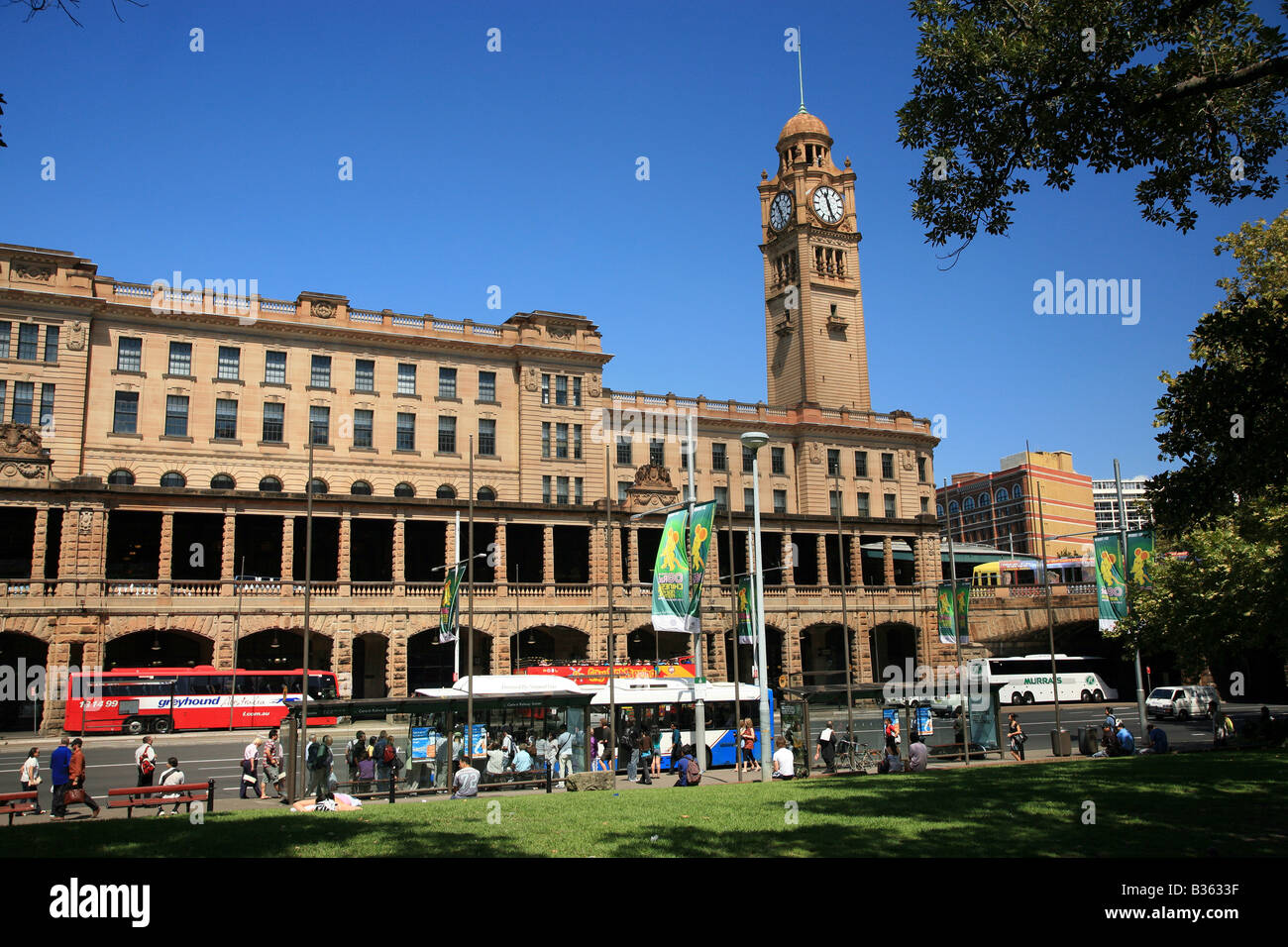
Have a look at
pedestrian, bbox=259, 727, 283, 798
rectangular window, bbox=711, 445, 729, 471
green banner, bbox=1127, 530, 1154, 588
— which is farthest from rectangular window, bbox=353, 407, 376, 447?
green banner, bbox=1127, 530, 1154, 588

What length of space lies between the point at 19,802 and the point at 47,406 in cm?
3854

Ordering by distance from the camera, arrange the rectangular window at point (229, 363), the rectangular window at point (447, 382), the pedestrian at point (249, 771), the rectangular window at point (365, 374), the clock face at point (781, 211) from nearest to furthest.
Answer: the pedestrian at point (249, 771) < the rectangular window at point (229, 363) < the rectangular window at point (365, 374) < the rectangular window at point (447, 382) < the clock face at point (781, 211)

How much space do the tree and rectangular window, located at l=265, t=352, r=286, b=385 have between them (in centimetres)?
5033

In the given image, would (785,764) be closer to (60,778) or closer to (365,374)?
(60,778)

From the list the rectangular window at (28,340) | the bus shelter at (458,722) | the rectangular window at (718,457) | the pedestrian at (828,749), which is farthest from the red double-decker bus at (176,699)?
the rectangular window at (718,457)

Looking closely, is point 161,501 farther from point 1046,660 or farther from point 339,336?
point 1046,660

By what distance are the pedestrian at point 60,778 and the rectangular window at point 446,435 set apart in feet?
134

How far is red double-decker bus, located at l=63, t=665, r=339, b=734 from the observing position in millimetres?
44438

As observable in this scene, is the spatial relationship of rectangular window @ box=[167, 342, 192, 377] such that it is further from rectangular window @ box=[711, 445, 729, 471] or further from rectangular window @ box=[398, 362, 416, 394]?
rectangular window @ box=[711, 445, 729, 471]

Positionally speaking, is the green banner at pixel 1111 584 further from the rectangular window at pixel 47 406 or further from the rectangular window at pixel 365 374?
the rectangular window at pixel 47 406

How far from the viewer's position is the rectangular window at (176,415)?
55.0 metres
